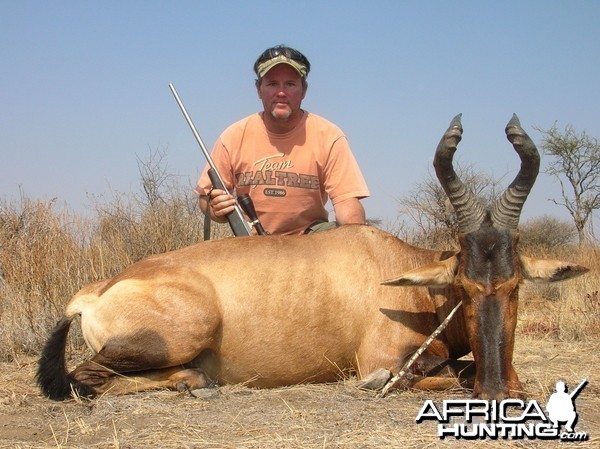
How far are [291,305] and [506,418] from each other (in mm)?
1855

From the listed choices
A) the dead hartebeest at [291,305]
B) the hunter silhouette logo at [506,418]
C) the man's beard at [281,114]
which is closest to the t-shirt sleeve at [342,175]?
the man's beard at [281,114]

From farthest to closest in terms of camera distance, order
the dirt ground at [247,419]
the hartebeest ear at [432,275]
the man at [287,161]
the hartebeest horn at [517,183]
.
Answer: the man at [287,161]
the hartebeest ear at [432,275]
the hartebeest horn at [517,183]
the dirt ground at [247,419]

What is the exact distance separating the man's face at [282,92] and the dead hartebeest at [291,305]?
220 cm

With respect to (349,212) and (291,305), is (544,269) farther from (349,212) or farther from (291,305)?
(349,212)

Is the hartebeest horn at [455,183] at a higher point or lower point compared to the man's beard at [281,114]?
lower

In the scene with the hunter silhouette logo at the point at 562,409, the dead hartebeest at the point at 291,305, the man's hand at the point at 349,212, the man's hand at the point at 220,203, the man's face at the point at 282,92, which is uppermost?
the man's face at the point at 282,92

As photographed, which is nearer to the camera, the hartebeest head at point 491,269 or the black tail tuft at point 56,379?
the hartebeest head at point 491,269

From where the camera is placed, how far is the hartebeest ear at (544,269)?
15.8 feet

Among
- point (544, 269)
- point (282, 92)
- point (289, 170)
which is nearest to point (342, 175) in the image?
point (289, 170)

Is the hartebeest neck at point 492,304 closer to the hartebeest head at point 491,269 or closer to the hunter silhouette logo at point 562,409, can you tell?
the hartebeest head at point 491,269

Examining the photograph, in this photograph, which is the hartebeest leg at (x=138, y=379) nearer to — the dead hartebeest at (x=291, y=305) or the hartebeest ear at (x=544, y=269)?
the dead hartebeest at (x=291, y=305)

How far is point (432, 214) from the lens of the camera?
14938 mm

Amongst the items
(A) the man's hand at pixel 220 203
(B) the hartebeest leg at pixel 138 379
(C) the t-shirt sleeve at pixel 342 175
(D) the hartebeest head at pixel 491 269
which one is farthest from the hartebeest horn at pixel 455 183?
(A) the man's hand at pixel 220 203

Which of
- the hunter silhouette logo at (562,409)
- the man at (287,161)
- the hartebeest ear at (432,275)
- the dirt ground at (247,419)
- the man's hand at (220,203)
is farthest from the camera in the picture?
the man at (287,161)
